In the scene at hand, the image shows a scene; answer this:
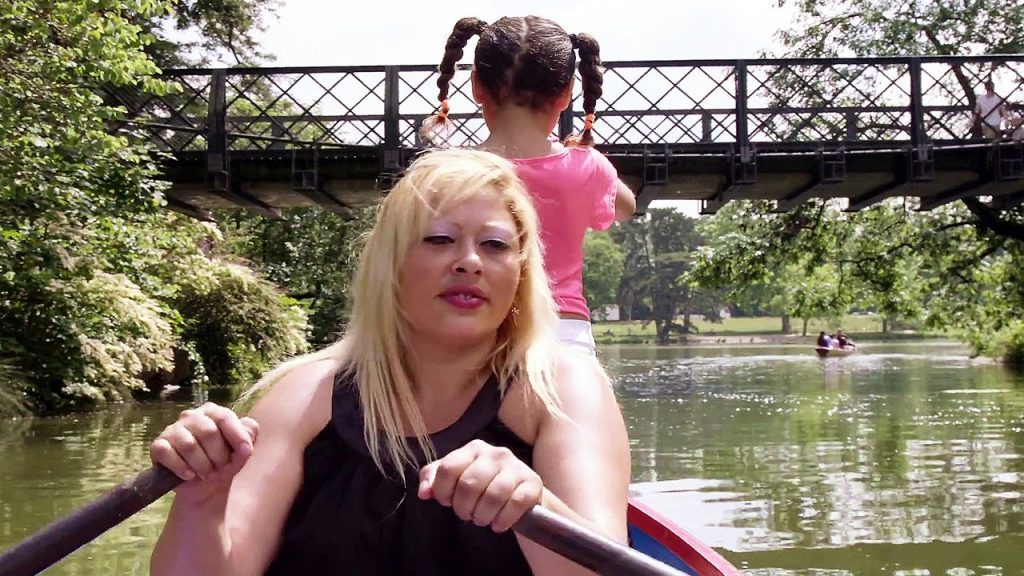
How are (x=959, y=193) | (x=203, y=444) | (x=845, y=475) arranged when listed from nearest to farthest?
(x=203, y=444) → (x=845, y=475) → (x=959, y=193)

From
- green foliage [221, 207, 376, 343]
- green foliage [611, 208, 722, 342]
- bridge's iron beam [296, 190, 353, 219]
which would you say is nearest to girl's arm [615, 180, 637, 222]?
bridge's iron beam [296, 190, 353, 219]

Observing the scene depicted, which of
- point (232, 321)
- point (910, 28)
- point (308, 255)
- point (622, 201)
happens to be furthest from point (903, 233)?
point (622, 201)

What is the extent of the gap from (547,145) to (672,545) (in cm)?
99

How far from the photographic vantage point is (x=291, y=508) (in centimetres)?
192

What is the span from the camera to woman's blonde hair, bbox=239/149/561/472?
1.90 metres

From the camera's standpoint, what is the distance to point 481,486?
1.31 metres

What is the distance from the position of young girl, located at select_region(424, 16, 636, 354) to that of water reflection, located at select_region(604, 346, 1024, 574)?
2.60 m

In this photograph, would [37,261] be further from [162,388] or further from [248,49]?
[248,49]

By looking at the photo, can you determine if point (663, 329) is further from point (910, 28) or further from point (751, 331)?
point (910, 28)

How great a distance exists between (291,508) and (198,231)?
54.6ft

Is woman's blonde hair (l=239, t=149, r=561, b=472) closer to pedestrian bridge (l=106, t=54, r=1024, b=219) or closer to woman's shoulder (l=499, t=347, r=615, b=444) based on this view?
woman's shoulder (l=499, t=347, r=615, b=444)

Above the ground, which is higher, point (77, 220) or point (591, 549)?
point (77, 220)

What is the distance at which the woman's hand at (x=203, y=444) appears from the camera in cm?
145

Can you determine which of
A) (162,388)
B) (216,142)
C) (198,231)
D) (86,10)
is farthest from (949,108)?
(162,388)
